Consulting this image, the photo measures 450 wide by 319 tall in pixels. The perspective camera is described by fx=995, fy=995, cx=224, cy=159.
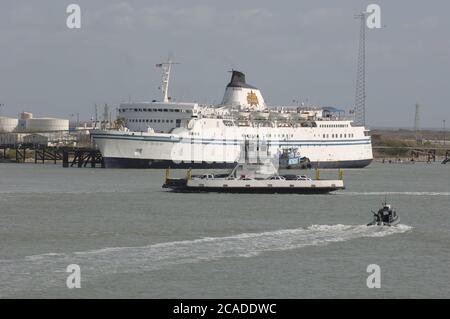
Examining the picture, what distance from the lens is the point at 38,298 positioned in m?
23.8

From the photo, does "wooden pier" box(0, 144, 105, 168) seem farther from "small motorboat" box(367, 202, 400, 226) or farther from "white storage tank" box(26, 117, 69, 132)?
"small motorboat" box(367, 202, 400, 226)

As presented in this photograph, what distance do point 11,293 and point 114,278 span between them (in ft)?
10.0

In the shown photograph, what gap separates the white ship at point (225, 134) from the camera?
3135 inches

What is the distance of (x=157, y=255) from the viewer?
3003 centimetres

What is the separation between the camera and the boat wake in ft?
85.1

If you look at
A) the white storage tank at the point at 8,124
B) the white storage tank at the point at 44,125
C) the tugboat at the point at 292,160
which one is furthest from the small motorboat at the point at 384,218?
the white storage tank at the point at 44,125

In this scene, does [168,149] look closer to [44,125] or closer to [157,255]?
[157,255]

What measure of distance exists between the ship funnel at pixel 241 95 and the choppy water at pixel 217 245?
41461 millimetres

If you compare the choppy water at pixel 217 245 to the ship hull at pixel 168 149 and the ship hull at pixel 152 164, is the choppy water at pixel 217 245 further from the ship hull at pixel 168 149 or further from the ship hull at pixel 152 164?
the ship hull at pixel 152 164

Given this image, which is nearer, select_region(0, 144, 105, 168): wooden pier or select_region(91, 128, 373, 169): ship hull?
select_region(91, 128, 373, 169): ship hull

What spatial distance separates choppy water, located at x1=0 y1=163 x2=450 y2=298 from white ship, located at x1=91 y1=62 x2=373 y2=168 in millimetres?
23128
